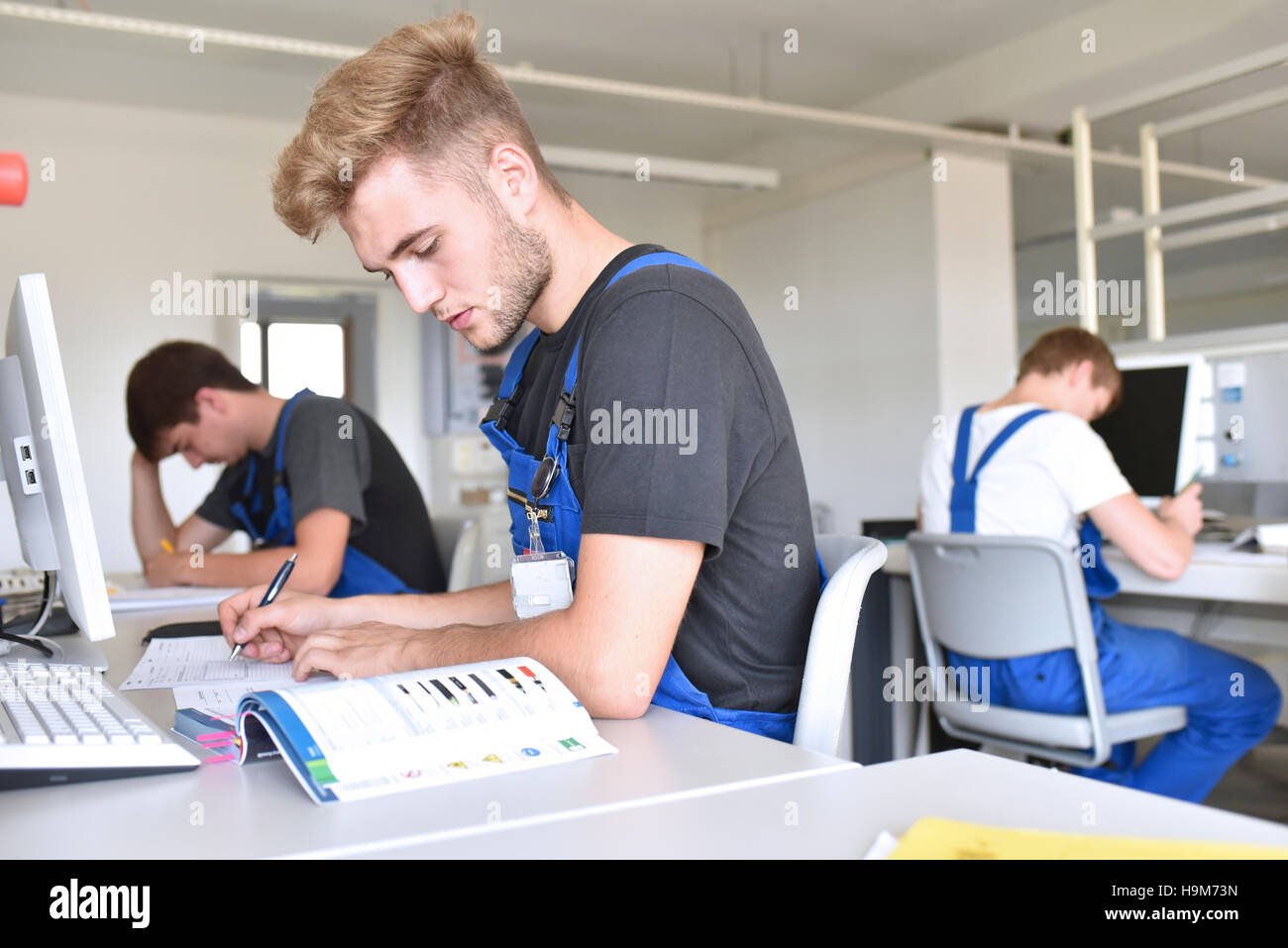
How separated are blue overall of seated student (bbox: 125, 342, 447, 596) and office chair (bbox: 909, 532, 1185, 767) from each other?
114 centimetres

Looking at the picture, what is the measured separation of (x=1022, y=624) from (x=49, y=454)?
182 centimetres

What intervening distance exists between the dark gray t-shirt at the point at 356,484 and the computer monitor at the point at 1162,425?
77.0 inches

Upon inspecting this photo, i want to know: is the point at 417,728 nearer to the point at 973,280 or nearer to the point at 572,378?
the point at 572,378

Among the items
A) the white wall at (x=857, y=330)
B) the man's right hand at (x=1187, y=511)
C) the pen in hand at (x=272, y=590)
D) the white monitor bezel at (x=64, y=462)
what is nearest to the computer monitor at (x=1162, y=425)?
the man's right hand at (x=1187, y=511)

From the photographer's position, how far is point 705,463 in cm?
98

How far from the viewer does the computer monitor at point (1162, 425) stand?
2.91 metres

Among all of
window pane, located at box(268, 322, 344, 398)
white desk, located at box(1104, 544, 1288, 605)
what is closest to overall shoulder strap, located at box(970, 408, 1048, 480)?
white desk, located at box(1104, 544, 1288, 605)

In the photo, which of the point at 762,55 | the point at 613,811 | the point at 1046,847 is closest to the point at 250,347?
the point at 762,55

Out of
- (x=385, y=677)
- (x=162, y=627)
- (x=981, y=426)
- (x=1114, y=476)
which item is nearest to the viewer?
(x=385, y=677)

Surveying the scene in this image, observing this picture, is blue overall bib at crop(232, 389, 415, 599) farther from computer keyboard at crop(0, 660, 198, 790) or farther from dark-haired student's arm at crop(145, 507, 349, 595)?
computer keyboard at crop(0, 660, 198, 790)

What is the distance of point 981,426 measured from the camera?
2.48 m

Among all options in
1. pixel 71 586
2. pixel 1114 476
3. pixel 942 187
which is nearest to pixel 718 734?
pixel 71 586
